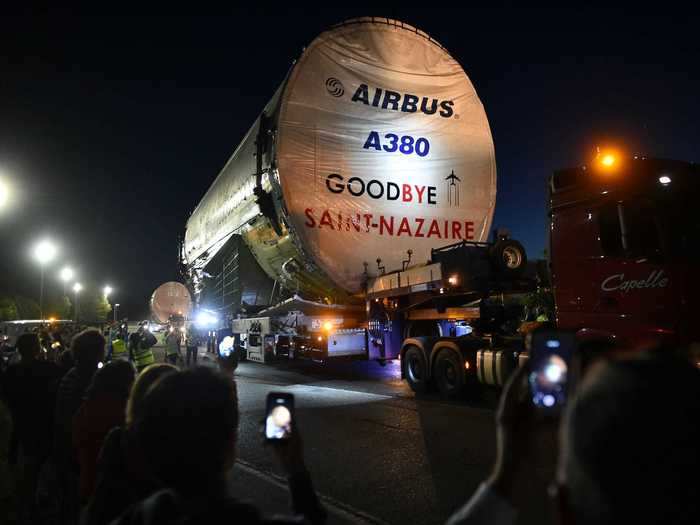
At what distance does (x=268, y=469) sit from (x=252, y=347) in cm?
988

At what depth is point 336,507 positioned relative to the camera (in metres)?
4.41

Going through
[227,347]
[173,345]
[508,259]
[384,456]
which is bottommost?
[384,456]

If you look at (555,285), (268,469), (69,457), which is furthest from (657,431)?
(555,285)

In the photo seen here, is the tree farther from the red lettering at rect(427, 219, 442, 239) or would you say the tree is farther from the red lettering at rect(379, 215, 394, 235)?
the red lettering at rect(427, 219, 442, 239)

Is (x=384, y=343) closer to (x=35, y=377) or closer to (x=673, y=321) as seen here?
(x=673, y=321)

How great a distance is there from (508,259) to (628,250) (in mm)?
3133

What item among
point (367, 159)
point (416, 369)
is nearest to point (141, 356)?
point (416, 369)

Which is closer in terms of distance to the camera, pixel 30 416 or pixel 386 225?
pixel 30 416

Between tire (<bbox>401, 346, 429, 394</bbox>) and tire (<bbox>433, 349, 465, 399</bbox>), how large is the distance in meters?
0.25

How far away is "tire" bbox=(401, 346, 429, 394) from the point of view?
10.1 metres

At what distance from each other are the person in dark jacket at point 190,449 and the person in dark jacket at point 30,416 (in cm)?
323

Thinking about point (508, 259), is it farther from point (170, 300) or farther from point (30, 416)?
point (170, 300)

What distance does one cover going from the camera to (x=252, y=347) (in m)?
15.2

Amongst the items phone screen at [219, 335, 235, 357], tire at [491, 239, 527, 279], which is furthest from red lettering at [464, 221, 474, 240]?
phone screen at [219, 335, 235, 357]
